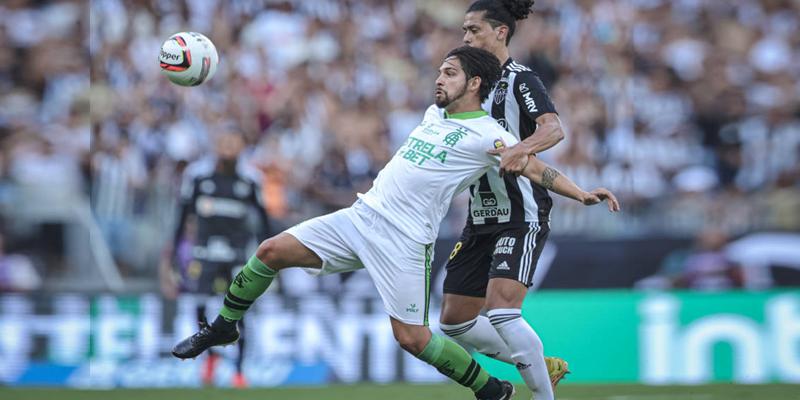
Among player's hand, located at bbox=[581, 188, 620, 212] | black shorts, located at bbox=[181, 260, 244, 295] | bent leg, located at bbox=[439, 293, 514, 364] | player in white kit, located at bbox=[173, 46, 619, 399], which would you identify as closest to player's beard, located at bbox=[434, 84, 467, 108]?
player in white kit, located at bbox=[173, 46, 619, 399]

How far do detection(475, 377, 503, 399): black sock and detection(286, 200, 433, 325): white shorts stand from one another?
526 mm

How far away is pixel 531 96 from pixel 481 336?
155 cm

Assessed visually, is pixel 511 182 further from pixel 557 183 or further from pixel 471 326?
pixel 471 326

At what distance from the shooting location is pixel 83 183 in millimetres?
13484

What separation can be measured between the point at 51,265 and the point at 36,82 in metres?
3.03

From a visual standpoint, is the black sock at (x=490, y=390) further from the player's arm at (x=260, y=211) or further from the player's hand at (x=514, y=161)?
the player's arm at (x=260, y=211)

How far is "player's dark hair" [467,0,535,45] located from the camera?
7.16 m

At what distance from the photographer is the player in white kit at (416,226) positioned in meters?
6.52

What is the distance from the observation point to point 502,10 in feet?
23.6

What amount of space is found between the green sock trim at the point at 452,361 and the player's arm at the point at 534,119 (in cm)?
105

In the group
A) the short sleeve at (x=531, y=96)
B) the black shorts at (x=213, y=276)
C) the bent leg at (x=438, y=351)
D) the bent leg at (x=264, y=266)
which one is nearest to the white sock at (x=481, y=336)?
the bent leg at (x=438, y=351)

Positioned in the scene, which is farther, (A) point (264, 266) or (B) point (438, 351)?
(A) point (264, 266)

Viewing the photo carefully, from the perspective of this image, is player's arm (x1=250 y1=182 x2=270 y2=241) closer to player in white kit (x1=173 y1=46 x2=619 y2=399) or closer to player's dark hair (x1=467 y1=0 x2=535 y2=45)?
A: player in white kit (x1=173 y1=46 x2=619 y2=399)

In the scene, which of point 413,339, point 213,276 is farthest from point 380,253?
point 213,276
